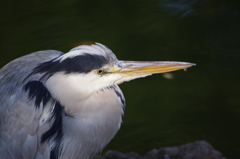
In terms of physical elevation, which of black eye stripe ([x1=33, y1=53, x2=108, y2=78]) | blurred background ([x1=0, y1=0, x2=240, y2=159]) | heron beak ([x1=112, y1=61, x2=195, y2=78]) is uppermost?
black eye stripe ([x1=33, y1=53, x2=108, y2=78])

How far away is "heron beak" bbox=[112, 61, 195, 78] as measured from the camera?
2.60 metres

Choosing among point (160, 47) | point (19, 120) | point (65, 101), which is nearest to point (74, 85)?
point (65, 101)

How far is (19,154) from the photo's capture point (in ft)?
8.75

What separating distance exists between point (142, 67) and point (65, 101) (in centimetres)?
57

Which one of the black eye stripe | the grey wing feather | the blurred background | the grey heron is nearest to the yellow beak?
the grey heron

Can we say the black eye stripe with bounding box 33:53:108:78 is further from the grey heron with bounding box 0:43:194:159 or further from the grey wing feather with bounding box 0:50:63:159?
the grey wing feather with bounding box 0:50:63:159

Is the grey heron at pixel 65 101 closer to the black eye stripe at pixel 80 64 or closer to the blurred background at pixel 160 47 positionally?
the black eye stripe at pixel 80 64

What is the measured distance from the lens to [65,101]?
8.43 feet

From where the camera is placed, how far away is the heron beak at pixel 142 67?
2603mm

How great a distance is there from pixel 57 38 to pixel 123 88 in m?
1.11

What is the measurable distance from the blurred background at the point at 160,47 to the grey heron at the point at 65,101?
0.84 m

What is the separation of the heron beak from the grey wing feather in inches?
22.1

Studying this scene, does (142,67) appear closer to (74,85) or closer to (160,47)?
(74,85)

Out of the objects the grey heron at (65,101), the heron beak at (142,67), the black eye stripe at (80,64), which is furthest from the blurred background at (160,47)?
the black eye stripe at (80,64)
